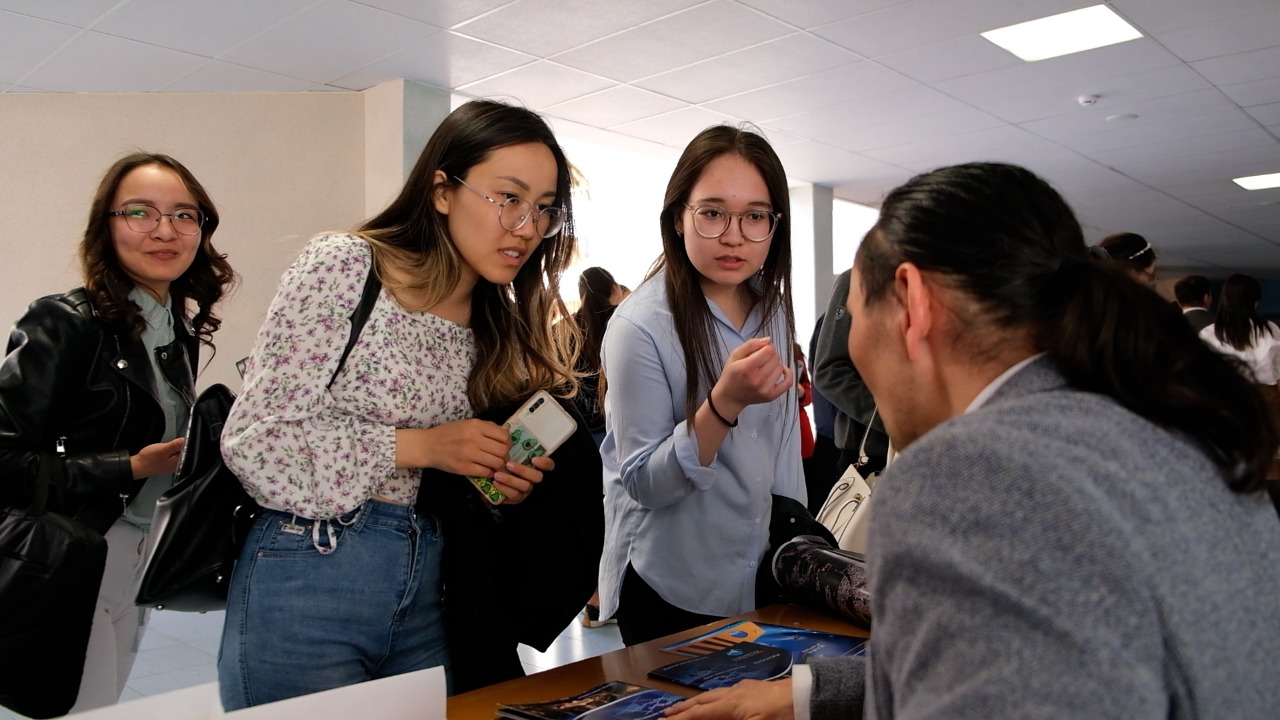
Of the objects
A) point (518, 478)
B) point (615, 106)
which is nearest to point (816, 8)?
point (615, 106)

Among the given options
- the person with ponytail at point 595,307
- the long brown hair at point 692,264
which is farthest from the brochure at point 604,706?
the person with ponytail at point 595,307

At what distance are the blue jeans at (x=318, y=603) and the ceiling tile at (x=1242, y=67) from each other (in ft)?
19.4

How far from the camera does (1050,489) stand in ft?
2.05

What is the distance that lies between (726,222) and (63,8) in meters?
3.97

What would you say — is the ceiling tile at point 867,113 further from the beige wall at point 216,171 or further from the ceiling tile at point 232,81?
the ceiling tile at point 232,81

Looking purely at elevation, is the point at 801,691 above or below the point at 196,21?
below

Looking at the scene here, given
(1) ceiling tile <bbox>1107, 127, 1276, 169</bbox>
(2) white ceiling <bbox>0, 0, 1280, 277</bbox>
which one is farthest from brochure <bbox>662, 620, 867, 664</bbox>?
(1) ceiling tile <bbox>1107, 127, 1276, 169</bbox>

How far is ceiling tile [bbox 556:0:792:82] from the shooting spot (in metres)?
4.87

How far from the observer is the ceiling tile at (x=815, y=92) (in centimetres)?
587

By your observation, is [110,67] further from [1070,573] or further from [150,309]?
[1070,573]

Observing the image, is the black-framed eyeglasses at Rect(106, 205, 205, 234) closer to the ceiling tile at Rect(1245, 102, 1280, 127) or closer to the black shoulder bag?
the black shoulder bag

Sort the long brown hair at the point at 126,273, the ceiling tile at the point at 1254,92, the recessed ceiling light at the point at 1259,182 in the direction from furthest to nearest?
1. the recessed ceiling light at the point at 1259,182
2. the ceiling tile at the point at 1254,92
3. the long brown hair at the point at 126,273

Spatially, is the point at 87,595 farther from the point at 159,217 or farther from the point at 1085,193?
the point at 1085,193

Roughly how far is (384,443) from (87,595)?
1.03m
